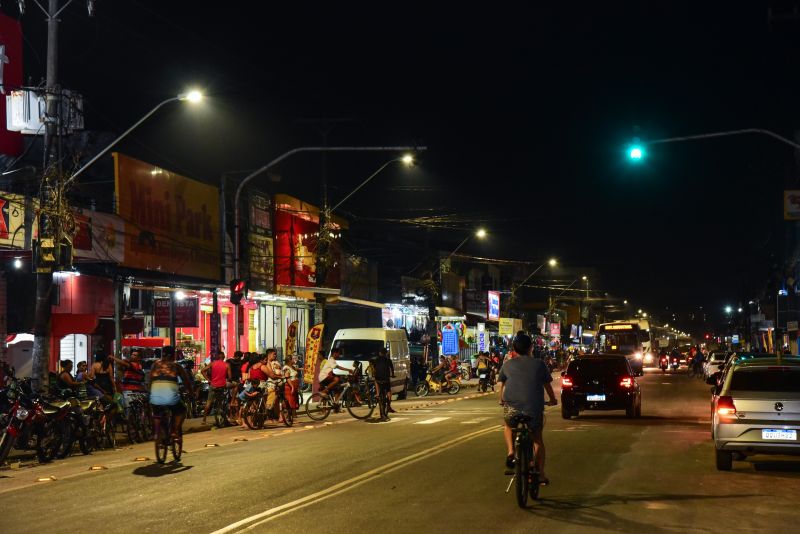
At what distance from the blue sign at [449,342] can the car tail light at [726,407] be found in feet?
139

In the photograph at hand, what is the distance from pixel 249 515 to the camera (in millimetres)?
10000

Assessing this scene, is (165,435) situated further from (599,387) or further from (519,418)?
(599,387)

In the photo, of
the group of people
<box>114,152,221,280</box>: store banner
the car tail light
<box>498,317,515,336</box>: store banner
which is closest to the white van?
<box>114,152,221,280</box>: store banner

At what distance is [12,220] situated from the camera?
894 inches

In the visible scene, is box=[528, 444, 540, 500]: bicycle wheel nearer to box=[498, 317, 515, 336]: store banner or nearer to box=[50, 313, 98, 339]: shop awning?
box=[50, 313, 98, 339]: shop awning

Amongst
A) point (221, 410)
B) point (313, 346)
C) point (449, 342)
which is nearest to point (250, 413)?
point (221, 410)

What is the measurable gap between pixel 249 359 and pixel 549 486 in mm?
14833

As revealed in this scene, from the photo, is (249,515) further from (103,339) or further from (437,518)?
(103,339)

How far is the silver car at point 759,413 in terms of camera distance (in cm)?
1297

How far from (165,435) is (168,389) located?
0.76 meters

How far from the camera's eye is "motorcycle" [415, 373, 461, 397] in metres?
40.2

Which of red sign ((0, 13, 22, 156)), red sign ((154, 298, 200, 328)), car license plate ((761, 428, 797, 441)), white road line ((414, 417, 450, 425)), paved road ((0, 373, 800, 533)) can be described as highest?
red sign ((0, 13, 22, 156))

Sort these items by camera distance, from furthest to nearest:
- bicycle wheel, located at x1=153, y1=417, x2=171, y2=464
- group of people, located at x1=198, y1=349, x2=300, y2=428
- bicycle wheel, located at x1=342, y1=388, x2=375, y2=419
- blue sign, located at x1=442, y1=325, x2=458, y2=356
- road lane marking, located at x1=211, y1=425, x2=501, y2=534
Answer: blue sign, located at x1=442, y1=325, x2=458, y2=356 < bicycle wheel, located at x1=342, y1=388, x2=375, y2=419 < group of people, located at x1=198, y1=349, x2=300, y2=428 < bicycle wheel, located at x1=153, y1=417, x2=171, y2=464 < road lane marking, located at x1=211, y1=425, x2=501, y2=534

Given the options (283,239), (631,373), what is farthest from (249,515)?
(283,239)
